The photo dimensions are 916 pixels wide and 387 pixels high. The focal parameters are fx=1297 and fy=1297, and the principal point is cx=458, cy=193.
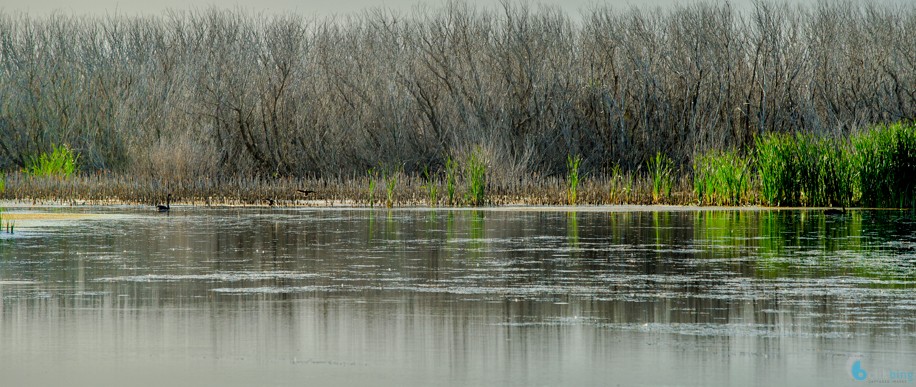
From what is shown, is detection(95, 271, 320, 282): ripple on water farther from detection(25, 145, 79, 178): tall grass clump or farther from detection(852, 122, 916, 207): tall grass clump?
detection(25, 145, 79, 178): tall grass clump

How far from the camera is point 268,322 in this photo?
330 inches

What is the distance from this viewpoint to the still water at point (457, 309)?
678cm

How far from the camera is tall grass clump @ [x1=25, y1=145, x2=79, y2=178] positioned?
3172 centimetres

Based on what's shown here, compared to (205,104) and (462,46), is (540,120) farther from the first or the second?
(205,104)

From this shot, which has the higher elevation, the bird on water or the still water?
the bird on water

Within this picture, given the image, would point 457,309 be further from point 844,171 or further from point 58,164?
point 58,164

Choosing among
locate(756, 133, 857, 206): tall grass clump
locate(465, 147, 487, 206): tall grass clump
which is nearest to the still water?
locate(756, 133, 857, 206): tall grass clump

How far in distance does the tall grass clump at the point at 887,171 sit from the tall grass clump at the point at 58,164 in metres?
17.8

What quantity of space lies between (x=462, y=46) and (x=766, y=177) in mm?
15080

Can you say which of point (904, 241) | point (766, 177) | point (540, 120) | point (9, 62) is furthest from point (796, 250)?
point (9, 62)

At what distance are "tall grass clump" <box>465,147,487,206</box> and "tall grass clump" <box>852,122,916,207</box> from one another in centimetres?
713

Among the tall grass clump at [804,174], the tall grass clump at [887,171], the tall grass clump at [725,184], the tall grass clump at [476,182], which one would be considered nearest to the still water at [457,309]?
the tall grass clump at [887,171]

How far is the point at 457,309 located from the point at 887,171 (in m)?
15.9

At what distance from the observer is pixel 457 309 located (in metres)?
8.97
